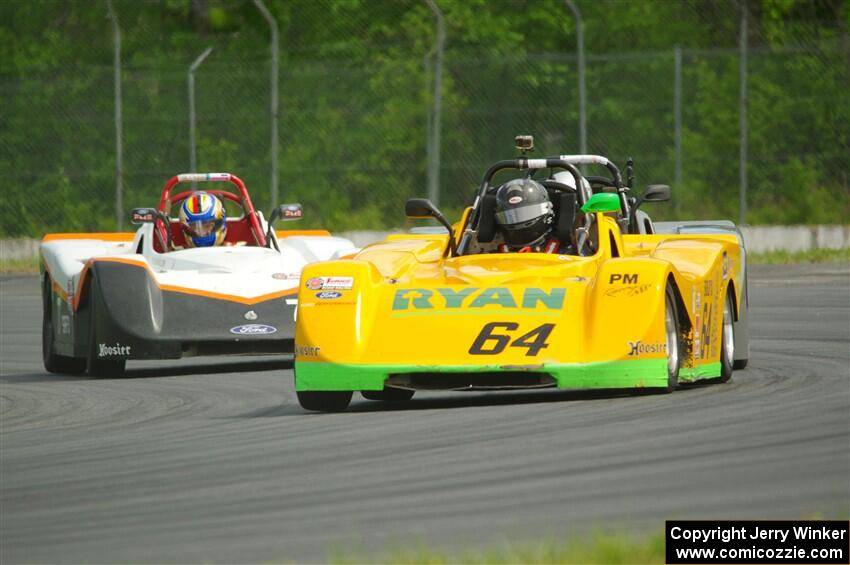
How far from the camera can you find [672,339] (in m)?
10.6

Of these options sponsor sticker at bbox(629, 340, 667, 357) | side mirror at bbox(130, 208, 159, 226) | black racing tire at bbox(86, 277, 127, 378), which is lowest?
black racing tire at bbox(86, 277, 127, 378)

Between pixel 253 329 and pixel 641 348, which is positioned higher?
pixel 641 348

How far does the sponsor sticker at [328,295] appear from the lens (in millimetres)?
10633

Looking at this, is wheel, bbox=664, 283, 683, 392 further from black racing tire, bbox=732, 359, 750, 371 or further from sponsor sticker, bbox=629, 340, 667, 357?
black racing tire, bbox=732, 359, 750, 371

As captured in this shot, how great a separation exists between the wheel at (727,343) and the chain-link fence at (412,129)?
12.9 meters

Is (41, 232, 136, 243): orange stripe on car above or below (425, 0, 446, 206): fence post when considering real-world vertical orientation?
below

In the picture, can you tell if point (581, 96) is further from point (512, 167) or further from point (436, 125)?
point (512, 167)

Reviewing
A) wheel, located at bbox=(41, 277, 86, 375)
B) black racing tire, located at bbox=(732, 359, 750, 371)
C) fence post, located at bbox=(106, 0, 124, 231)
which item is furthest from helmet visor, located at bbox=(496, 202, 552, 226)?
fence post, located at bbox=(106, 0, 124, 231)

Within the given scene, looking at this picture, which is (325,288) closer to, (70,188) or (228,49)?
(70,188)

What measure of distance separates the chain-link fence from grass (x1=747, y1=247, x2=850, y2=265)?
577mm

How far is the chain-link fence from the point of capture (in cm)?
2545

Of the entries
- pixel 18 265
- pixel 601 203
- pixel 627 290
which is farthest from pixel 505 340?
pixel 18 265

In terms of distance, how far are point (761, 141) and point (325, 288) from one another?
15.5 meters

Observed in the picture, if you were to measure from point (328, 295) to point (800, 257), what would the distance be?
15423 mm
